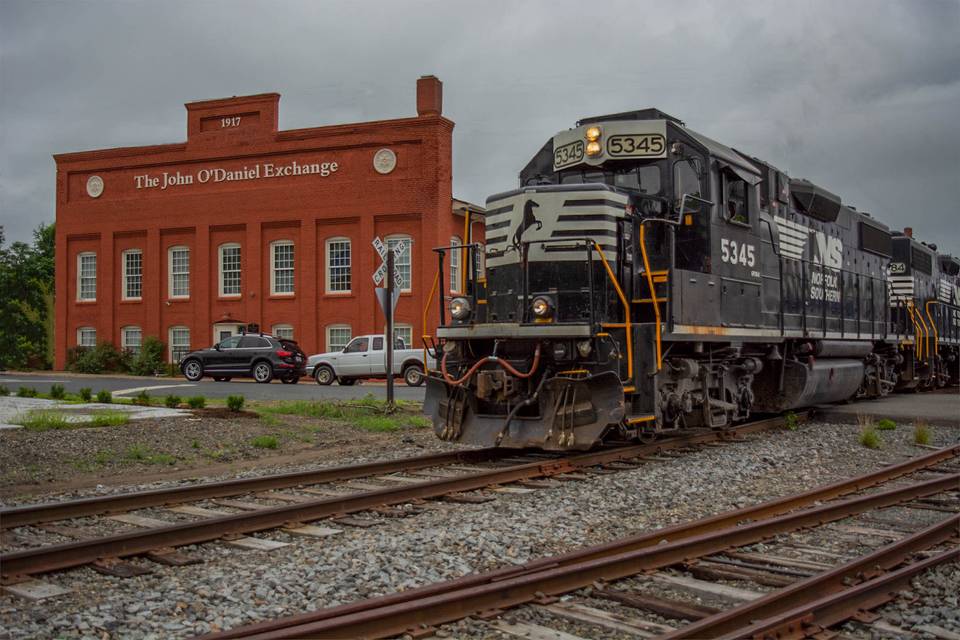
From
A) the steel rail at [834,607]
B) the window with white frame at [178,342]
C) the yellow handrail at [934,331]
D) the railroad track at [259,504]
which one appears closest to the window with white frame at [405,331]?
the window with white frame at [178,342]

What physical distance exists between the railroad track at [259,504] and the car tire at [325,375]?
57.2 feet

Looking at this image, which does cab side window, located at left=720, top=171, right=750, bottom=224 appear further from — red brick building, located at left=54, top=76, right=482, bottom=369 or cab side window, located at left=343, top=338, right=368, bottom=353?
red brick building, located at left=54, top=76, right=482, bottom=369

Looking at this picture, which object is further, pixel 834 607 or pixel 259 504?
pixel 259 504

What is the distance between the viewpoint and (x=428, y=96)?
32406 mm

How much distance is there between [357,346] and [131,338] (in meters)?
15.3

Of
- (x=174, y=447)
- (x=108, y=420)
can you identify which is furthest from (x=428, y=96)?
(x=174, y=447)

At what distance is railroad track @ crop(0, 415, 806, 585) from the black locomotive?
44 cm

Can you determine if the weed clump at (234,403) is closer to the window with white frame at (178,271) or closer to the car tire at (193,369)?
the car tire at (193,369)

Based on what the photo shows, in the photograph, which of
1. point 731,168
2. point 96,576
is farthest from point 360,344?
point 96,576

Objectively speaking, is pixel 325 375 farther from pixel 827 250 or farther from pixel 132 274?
pixel 827 250

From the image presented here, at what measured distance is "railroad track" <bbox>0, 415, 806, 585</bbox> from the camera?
530 cm

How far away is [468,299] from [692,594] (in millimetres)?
5893

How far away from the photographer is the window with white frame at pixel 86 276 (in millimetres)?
38594

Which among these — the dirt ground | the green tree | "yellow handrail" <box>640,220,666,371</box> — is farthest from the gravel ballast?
the green tree
